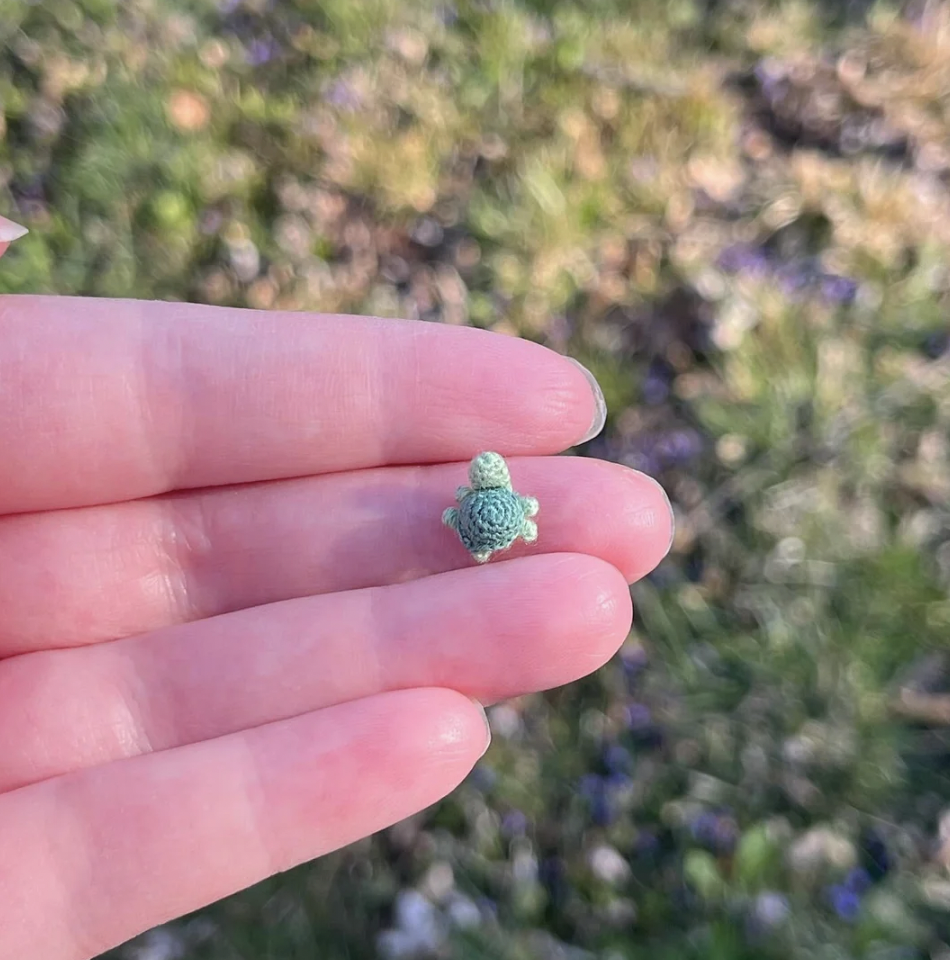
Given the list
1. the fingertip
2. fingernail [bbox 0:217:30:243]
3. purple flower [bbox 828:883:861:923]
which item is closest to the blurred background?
purple flower [bbox 828:883:861:923]

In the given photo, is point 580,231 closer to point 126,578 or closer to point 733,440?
point 733,440

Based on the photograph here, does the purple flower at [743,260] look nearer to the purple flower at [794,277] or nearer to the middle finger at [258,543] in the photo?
the purple flower at [794,277]

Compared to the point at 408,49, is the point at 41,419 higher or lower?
lower

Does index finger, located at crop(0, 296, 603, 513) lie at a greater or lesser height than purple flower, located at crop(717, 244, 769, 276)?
lesser

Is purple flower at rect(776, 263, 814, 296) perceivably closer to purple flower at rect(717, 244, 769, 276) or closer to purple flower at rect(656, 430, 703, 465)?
purple flower at rect(717, 244, 769, 276)

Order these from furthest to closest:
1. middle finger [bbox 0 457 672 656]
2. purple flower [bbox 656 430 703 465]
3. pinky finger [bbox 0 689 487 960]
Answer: purple flower [bbox 656 430 703 465] < middle finger [bbox 0 457 672 656] < pinky finger [bbox 0 689 487 960]

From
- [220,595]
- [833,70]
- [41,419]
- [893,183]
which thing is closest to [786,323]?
[893,183]
